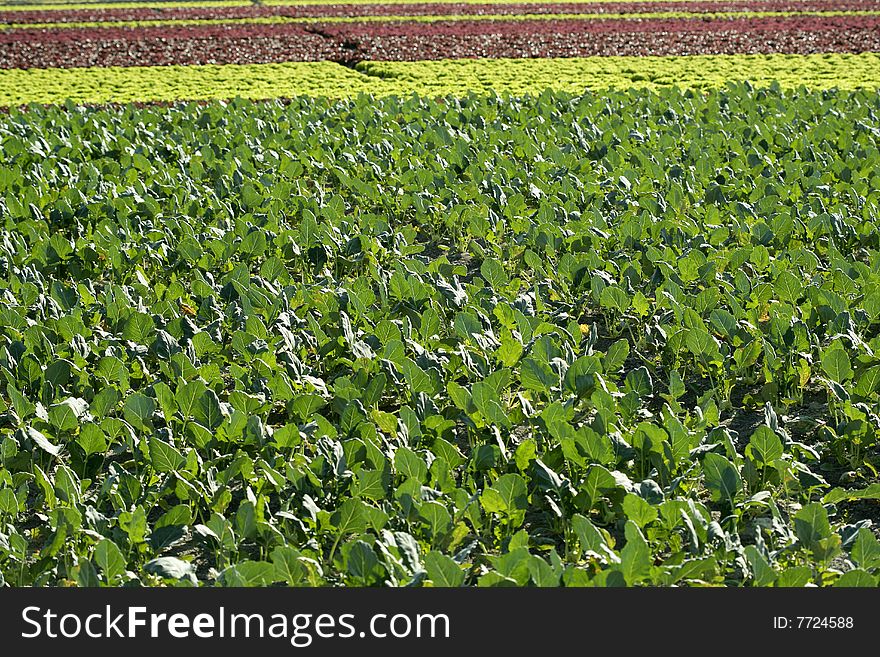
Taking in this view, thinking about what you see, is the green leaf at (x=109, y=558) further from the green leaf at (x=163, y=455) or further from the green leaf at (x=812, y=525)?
the green leaf at (x=812, y=525)

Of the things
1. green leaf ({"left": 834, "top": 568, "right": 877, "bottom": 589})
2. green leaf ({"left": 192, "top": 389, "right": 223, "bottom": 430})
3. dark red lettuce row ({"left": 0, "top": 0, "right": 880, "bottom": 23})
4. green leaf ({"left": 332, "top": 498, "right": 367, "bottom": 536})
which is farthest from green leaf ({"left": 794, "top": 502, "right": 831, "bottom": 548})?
dark red lettuce row ({"left": 0, "top": 0, "right": 880, "bottom": 23})

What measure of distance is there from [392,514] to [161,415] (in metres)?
1.66

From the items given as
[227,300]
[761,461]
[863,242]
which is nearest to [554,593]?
[761,461]

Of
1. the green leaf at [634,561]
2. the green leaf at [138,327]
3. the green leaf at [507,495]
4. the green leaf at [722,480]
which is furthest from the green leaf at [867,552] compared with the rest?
the green leaf at [138,327]

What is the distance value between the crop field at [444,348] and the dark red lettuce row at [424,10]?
24.4m

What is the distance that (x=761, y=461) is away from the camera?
145 inches

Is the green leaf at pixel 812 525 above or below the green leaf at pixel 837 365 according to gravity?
below

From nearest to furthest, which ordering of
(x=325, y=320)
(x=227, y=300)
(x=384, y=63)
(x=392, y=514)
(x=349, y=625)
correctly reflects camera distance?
(x=349, y=625)
(x=392, y=514)
(x=325, y=320)
(x=227, y=300)
(x=384, y=63)

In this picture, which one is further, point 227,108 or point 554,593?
point 227,108

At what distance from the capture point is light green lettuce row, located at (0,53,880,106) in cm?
1659

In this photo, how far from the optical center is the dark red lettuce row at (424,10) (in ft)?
110

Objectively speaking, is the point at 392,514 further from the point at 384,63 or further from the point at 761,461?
the point at 384,63

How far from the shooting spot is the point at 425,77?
1878 cm

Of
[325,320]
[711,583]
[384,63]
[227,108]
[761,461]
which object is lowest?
[711,583]
